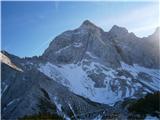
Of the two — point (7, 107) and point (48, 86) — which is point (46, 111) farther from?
point (48, 86)

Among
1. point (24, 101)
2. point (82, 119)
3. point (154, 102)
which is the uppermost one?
point (154, 102)

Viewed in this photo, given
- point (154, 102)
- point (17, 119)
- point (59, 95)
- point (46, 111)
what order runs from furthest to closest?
point (59, 95), point (46, 111), point (17, 119), point (154, 102)

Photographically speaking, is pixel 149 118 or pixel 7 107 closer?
pixel 149 118

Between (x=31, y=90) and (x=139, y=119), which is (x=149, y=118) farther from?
(x=31, y=90)

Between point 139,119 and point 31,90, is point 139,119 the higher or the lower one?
the higher one

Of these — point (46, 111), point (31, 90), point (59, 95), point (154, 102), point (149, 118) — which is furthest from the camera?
point (59, 95)

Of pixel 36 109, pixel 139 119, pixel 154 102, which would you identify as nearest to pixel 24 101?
pixel 36 109

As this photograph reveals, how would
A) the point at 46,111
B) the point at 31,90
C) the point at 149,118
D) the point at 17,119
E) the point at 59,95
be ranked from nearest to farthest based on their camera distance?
the point at 149,118
the point at 17,119
the point at 46,111
the point at 31,90
the point at 59,95

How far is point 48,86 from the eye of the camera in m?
197

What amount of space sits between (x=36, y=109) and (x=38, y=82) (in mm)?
36152

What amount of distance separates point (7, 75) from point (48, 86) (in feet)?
76.6

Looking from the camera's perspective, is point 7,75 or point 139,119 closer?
point 139,119

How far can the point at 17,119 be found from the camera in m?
148

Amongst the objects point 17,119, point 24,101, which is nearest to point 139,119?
point 17,119
